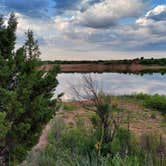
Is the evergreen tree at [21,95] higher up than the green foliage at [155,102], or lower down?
higher up

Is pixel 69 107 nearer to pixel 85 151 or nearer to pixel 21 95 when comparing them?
pixel 85 151

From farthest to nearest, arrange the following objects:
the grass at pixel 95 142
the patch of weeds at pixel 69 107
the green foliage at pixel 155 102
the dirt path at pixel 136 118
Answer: the green foliage at pixel 155 102, the patch of weeds at pixel 69 107, the dirt path at pixel 136 118, the grass at pixel 95 142

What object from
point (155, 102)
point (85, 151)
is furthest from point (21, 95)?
point (155, 102)

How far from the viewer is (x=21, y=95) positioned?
6.00 m

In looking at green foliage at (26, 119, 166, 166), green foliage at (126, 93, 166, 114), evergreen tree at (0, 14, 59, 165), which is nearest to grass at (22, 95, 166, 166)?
green foliage at (26, 119, 166, 166)

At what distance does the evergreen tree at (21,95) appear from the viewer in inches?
233

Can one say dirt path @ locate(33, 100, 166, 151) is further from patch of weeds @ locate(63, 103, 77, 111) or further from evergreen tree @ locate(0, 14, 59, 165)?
evergreen tree @ locate(0, 14, 59, 165)

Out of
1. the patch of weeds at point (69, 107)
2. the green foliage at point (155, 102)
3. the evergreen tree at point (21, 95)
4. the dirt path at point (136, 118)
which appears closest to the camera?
the evergreen tree at point (21, 95)

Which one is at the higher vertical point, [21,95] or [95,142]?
[21,95]

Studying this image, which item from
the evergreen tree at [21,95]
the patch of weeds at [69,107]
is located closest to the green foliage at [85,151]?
the evergreen tree at [21,95]

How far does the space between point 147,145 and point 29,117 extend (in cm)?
255

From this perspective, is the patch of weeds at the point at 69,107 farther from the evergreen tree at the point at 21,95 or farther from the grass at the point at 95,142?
the evergreen tree at the point at 21,95

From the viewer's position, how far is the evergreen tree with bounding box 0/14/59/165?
592cm

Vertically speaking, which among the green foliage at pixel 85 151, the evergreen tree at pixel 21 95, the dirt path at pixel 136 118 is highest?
the evergreen tree at pixel 21 95
